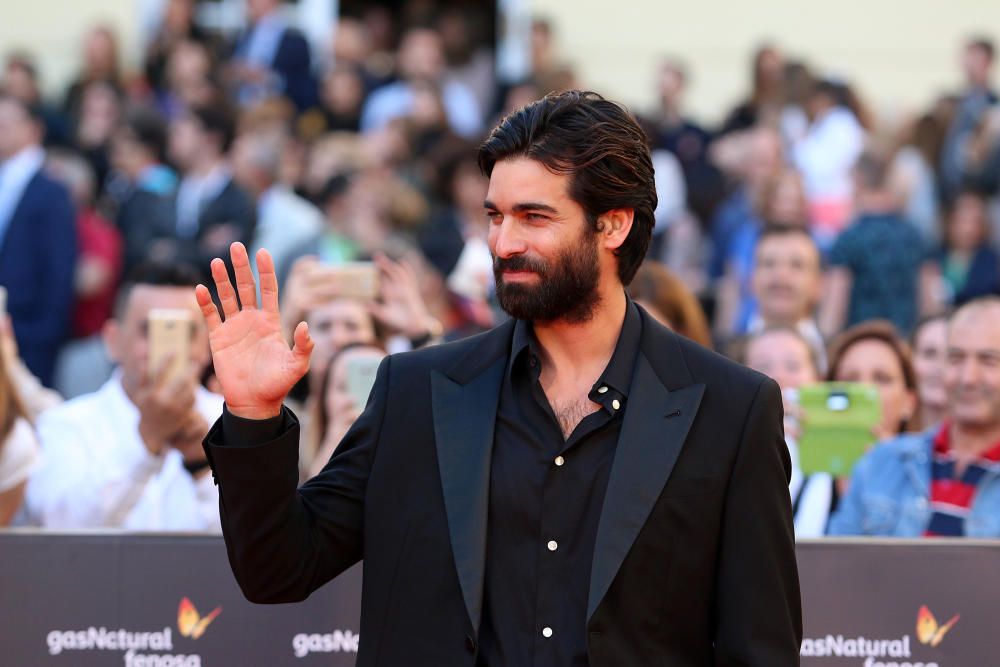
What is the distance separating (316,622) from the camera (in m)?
4.51

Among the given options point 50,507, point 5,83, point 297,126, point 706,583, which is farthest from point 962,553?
point 5,83

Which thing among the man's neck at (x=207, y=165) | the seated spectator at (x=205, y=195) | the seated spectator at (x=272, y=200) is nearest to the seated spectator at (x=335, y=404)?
the seated spectator at (x=205, y=195)

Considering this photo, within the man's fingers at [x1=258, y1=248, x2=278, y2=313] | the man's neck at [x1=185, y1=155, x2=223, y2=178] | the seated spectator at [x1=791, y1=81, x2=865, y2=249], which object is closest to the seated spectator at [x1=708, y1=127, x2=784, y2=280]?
the seated spectator at [x1=791, y1=81, x2=865, y2=249]

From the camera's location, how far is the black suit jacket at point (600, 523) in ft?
11.1

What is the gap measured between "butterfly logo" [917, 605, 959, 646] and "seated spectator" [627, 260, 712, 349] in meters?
2.82

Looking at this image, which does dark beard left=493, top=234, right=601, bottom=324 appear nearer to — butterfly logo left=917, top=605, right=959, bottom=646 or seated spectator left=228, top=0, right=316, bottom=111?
butterfly logo left=917, top=605, right=959, bottom=646

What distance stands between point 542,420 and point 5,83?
10.2 metres

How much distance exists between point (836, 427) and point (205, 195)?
599 cm

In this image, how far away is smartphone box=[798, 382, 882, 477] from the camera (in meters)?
5.82

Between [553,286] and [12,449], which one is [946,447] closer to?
[553,286]

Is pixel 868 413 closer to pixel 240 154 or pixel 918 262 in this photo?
pixel 918 262

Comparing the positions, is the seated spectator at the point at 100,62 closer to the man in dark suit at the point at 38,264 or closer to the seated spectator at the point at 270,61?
the seated spectator at the point at 270,61

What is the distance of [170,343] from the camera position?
597cm

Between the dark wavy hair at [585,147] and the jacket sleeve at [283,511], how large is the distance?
685mm
